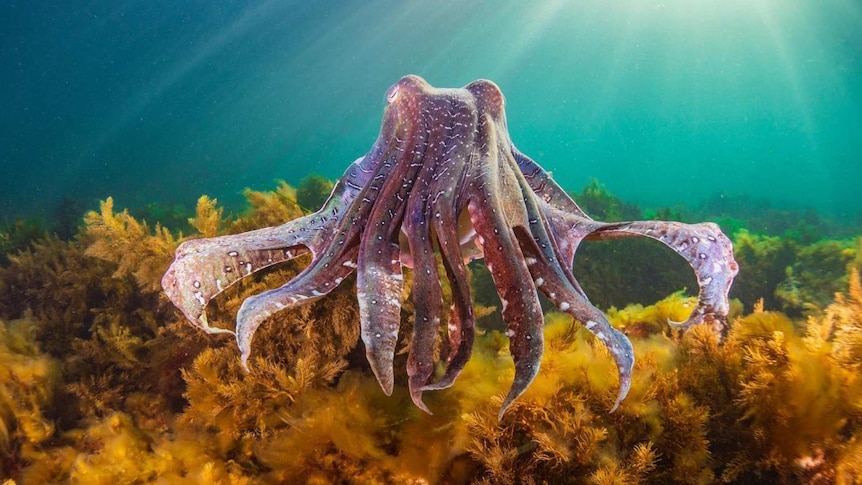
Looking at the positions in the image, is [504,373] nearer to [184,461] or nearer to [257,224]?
[184,461]

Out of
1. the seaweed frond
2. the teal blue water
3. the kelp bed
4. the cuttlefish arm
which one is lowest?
the kelp bed

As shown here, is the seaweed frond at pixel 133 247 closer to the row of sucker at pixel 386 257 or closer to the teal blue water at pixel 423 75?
the row of sucker at pixel 386 257

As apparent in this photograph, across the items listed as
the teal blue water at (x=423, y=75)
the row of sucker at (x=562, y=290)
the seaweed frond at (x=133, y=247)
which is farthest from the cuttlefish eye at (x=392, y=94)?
the teal blue water at (x=423, y=75)

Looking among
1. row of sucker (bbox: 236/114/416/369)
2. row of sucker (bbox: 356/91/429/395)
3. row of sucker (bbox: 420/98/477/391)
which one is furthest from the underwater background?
row of sucker (bbox: 356/91/429/395)

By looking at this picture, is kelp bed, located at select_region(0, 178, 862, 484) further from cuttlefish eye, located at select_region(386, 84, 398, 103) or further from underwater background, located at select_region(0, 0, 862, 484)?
cuttlefish eye, located at select_region(386, 84, 398, 103)

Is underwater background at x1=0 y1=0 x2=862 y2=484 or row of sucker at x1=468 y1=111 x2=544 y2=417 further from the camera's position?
underwater background at x1=0 y1=0 x2=862 y2=484

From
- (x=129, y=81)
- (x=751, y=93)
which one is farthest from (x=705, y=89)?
(x=129, y=81)
